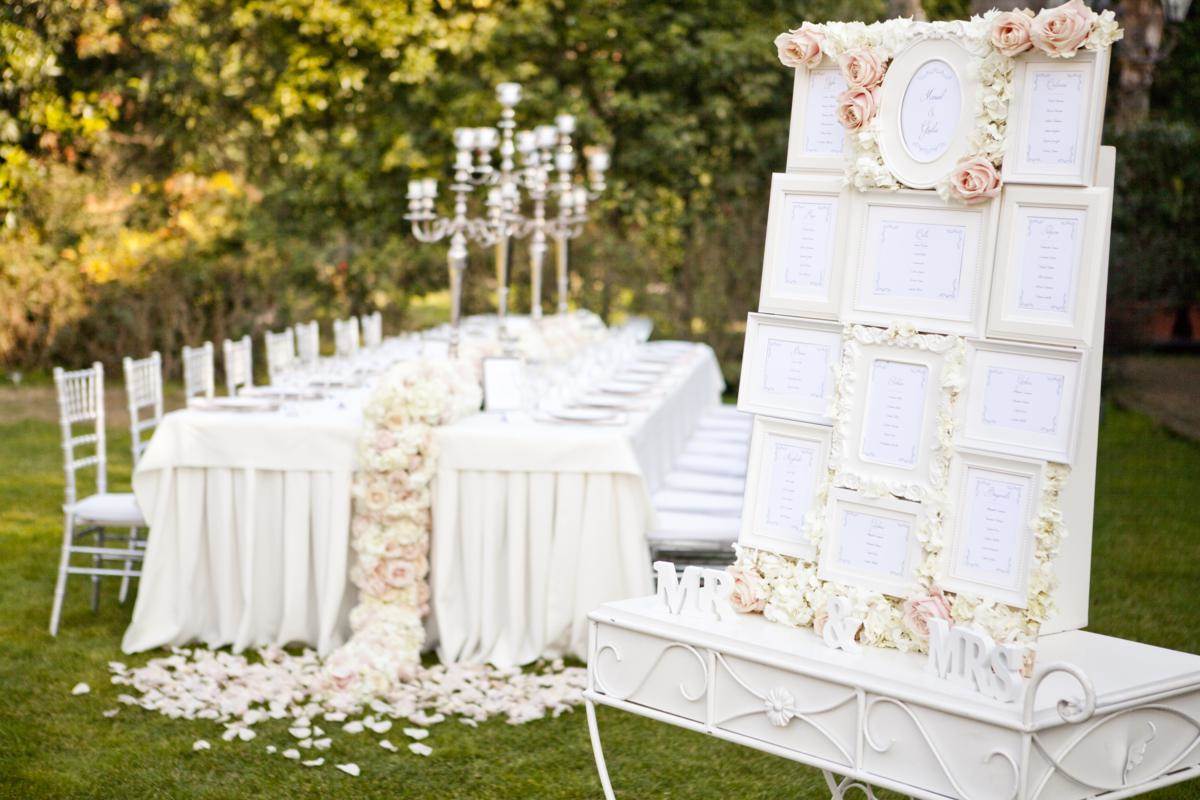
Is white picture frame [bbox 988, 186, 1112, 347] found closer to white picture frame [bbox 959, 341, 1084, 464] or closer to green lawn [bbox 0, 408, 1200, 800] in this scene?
white picture frame [bbox 959, 341, 1084, 464]

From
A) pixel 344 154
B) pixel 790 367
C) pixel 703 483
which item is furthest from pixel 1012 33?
pixel 344 154

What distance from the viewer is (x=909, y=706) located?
107 inches

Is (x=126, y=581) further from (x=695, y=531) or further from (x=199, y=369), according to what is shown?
(x=695, y=531)

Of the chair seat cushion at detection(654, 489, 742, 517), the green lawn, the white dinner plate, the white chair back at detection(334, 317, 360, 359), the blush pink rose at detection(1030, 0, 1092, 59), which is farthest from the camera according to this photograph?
the white chair back at detection(334, 317, 360, 359)

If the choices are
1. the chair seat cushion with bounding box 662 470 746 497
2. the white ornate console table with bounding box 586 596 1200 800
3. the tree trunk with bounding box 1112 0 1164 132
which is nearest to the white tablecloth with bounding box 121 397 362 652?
the chair seat cushion with bounding box 662 470 746 497

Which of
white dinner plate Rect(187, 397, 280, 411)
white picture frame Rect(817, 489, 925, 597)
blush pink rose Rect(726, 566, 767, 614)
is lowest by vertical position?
white dinner plate Rect(187, 397, 280, 411)

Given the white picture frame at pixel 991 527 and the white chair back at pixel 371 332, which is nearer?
the white picture frame at pixel 991 527

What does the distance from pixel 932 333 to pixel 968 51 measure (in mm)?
570

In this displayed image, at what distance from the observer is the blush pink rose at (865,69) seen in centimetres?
307

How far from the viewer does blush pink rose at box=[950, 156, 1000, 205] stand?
2.88 m

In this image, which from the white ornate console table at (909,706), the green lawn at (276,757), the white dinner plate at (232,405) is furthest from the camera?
the white dinner plate at (232,405)

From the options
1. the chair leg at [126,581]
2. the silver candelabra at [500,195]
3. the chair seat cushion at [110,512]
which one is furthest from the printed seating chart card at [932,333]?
the chair leg at [126,581]

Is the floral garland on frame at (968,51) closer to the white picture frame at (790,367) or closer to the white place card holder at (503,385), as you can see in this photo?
the white picture frame at (790,367)

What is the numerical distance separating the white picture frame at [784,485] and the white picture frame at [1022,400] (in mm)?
369
